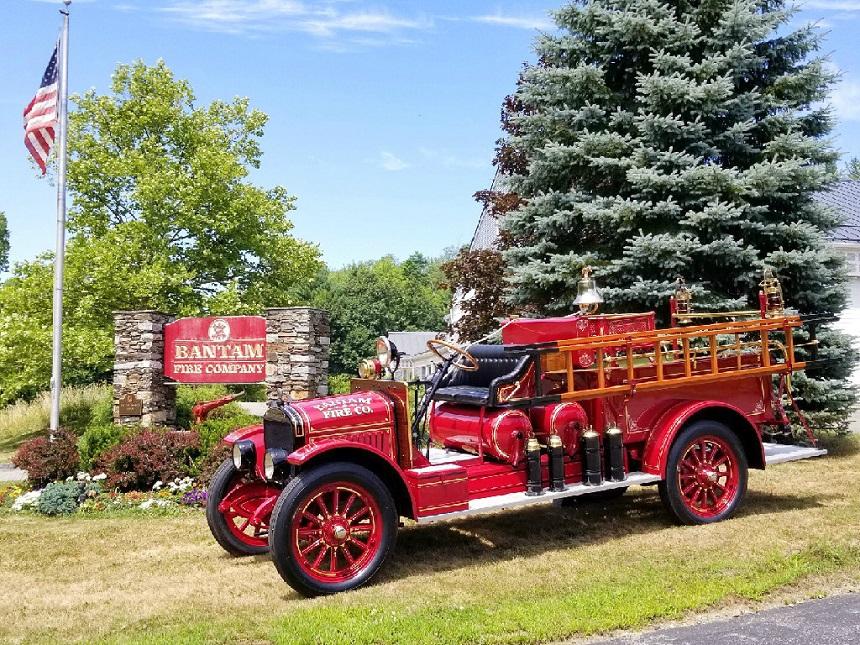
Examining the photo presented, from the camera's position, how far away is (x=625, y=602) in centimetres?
495

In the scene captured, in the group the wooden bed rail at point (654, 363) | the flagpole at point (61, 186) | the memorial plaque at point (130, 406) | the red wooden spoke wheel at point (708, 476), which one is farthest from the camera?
the flagpole at point (61, 186)

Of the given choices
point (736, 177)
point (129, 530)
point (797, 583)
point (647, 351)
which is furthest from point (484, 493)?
point (736, 177)

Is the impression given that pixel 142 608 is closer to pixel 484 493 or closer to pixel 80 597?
pixel 80 597

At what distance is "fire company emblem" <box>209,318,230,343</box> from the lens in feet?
39.8

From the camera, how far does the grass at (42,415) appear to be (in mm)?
17344

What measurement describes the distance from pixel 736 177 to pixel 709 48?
1948 millimetres

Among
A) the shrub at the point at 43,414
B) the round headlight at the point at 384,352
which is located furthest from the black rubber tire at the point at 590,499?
the shrub at the point at 43,414

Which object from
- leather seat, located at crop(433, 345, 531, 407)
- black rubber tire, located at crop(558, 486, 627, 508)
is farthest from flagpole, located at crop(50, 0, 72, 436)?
black rubber tire, located at crop(558, 486, 627, 508)

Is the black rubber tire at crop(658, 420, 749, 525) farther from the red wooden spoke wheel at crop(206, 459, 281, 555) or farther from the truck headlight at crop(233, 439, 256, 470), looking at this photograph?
the truck headlight at crop(233, 439, 256, 470)

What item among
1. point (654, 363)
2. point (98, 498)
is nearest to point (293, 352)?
point (98, 498)

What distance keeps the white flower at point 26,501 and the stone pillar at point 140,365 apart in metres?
2.84

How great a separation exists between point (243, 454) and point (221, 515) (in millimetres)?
655

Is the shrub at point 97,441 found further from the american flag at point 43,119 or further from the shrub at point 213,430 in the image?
the american flag at point 43,119

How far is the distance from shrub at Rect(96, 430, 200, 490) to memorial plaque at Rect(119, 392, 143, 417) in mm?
1974
